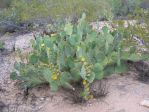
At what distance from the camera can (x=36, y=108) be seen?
5461mm

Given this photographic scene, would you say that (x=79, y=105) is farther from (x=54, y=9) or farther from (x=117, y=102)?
(x=54, y=9)

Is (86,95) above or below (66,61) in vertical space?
below

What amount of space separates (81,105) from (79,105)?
3 cm

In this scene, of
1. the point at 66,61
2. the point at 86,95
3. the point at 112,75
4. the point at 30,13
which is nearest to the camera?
the point at 86,95

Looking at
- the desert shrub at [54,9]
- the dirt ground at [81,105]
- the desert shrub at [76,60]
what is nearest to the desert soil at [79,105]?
the dirt ground at [81,105]

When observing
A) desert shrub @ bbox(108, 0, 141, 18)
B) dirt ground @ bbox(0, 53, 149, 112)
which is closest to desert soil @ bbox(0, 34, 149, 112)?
dirt ground @ bbox(0, 53, 149, 112)

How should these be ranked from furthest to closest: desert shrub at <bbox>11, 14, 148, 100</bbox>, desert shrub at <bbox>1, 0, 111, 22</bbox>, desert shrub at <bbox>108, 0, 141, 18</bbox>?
desert shrub at <bbox>108, 0, 141, 18</bbox>
desert shrub at <bbox>1, 0, 111, 22</bbox>
desert shrub at <bbox>11, 14, 148, 100</bbox>

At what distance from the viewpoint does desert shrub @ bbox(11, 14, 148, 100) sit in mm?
5414

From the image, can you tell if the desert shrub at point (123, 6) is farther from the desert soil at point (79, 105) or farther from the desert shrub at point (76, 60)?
the desert soil at point (79, 105)

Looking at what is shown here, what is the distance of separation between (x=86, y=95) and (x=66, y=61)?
0.67 meters

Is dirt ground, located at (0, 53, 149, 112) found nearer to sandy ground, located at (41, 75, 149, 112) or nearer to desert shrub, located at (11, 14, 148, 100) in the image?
sandy ground, located at (41, 75, 149, 112)

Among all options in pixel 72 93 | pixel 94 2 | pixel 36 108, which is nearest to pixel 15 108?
Result: pixel 36 108

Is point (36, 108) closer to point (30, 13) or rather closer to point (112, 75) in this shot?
point (112, 75)

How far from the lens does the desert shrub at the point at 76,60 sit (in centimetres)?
541
